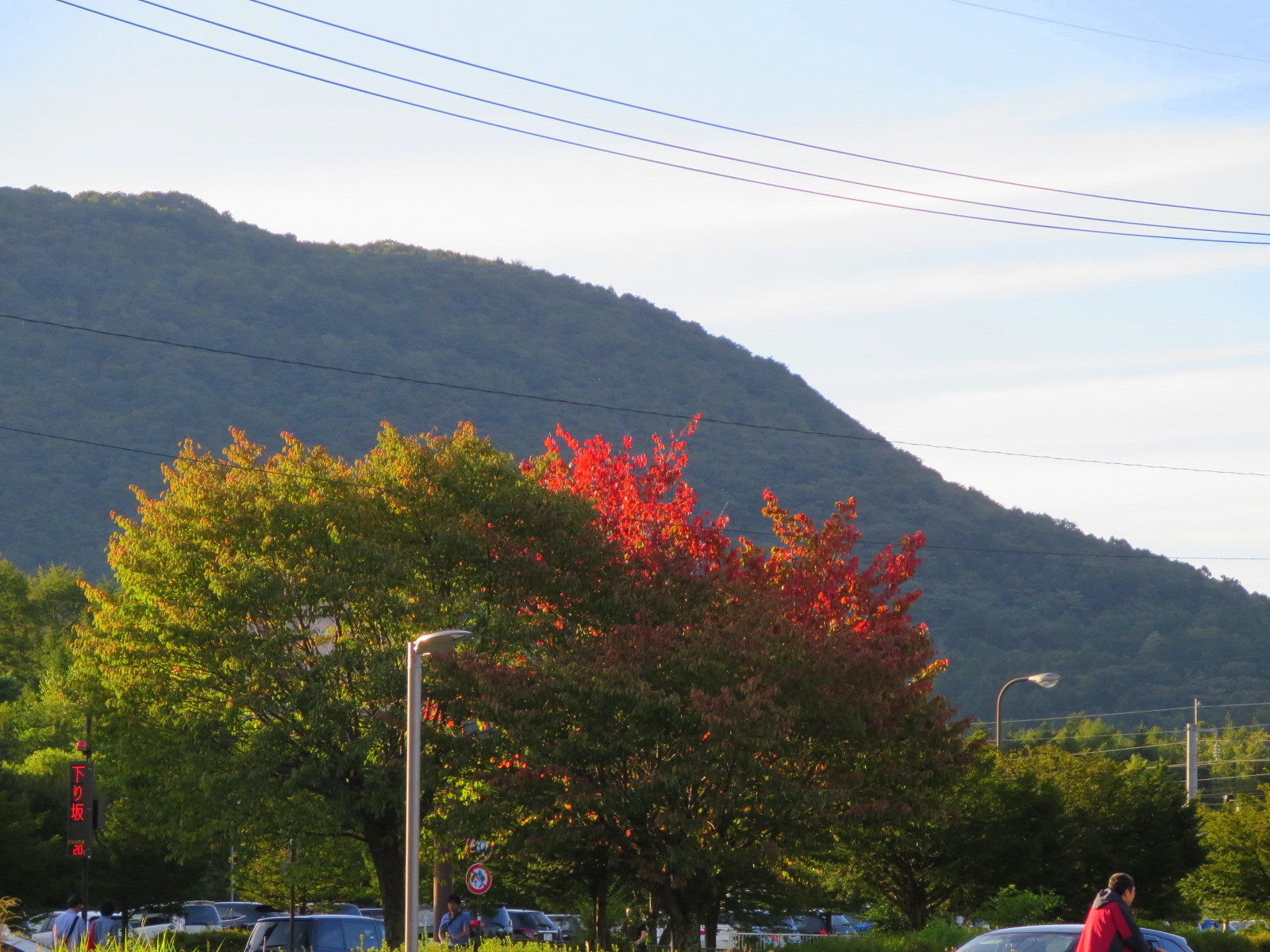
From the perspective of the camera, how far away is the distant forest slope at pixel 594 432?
10711cm

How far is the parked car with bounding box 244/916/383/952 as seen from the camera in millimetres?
23016

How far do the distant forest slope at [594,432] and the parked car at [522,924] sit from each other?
203 ft

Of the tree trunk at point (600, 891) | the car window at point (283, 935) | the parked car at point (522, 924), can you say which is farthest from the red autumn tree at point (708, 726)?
the parked car at point (522, 924)

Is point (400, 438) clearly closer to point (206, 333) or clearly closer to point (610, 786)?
point (610, 786)

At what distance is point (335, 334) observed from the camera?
196000mm

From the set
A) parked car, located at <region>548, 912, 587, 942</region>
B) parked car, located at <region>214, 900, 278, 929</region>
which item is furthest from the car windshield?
parked car, located at <region>214, 900, 278, 929</region>

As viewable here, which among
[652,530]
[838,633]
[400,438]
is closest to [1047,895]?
[838,633]

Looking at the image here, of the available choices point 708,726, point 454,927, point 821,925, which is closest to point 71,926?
point 454,927

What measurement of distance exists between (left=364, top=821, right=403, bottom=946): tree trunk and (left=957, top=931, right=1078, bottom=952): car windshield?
16.2 metres

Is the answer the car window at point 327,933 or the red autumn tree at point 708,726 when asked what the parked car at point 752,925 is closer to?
the red autumn tree at point 708,726

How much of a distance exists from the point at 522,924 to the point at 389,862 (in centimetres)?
996

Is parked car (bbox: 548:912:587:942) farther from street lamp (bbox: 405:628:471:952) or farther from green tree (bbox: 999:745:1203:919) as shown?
street lamp (bbox: 405:628:471:952)

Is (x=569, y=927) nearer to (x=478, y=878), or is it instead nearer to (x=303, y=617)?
(x=478, y=878)

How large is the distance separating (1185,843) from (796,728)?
15.3m
